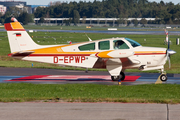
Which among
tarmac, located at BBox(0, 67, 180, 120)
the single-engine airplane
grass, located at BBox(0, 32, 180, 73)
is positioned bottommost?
grass, located at BBox(0, 32, 180, 73)

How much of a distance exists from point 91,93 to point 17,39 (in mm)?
7496

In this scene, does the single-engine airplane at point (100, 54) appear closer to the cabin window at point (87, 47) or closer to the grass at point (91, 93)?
the cabin window at point (87, 47)

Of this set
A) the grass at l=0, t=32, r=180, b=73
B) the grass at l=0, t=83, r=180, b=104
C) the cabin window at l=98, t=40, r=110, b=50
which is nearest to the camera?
the grass at l=0, t=83, r=180, b=104

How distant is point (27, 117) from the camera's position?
10.6 m

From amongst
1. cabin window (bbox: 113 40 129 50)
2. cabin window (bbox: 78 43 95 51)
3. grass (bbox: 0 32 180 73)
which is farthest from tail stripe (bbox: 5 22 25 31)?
grass (bbox: 0 32 180 73)

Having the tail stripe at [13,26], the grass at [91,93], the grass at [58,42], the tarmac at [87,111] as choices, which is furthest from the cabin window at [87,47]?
the grass at [58,42]

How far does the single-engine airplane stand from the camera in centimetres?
1898

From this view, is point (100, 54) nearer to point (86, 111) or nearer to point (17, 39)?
point (17, 39)

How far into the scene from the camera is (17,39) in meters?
20.2

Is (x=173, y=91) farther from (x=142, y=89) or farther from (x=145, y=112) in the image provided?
(x=145, y=112)

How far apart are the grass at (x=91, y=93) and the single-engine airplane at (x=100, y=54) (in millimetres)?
2713

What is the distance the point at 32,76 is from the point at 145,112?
12.6m

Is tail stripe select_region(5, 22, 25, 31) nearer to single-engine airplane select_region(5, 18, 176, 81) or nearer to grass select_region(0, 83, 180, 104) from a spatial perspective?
single-engine airplane select_region(5, 18, 176, 81)

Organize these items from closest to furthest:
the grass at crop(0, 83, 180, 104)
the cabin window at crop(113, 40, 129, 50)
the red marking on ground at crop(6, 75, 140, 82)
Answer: the grass at crop(0, 83, 180, 104) → the cabin window at crop(113, 40, 129, 50) → the red marking on ground at crop(6, 75, 140, 82)
